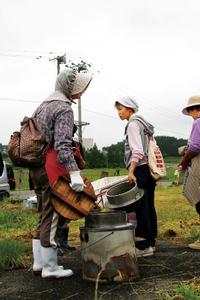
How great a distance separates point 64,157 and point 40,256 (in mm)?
1060

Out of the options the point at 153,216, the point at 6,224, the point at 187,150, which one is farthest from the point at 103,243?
the point at 6,224

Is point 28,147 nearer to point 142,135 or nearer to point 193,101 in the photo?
point 142,135

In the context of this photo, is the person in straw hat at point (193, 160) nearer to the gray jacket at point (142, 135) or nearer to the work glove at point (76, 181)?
the gray jacket at point (142, 135)

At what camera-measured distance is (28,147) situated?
15.3 ft

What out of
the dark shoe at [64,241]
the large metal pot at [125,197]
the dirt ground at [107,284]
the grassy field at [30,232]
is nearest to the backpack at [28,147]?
the large metal pot at [125,197]

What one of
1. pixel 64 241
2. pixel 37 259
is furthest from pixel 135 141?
pixel 64 241

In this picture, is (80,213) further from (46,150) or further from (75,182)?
(46,150)

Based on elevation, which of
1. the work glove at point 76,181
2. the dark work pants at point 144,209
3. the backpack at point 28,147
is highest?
the backpack at point 28,147

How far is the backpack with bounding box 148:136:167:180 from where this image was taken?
556 centimetres

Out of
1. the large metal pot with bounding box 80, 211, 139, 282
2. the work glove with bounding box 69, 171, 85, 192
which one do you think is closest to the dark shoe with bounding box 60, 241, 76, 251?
the large metal pot with bounding box 80, 211, 139, 282

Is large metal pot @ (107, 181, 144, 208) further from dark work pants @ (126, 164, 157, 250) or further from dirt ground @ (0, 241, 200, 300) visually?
dirt ground @ (0, 241, 200, 300)

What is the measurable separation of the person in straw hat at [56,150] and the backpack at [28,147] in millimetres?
58

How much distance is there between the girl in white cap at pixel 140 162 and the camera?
547 cm

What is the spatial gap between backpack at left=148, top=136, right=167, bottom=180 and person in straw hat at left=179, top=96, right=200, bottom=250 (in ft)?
1.34
